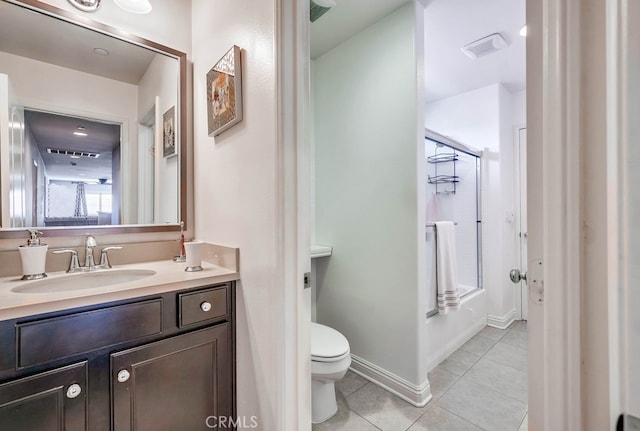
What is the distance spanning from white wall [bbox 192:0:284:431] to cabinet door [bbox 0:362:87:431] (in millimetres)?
553

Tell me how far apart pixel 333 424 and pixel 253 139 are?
152cm

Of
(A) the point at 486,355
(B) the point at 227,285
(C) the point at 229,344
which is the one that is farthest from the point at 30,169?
(A) the point at 486,355

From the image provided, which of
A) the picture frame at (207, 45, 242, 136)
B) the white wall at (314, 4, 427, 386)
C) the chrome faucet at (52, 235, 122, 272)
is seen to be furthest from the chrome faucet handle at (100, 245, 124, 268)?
the white wall at (314, 4, 427, 386)

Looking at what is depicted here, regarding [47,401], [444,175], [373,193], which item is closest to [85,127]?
[47,401]

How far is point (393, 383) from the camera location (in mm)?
1762

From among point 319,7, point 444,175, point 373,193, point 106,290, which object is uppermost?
point 319,7

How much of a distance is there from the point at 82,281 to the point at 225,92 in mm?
1088

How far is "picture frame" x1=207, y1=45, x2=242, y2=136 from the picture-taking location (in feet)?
4.08

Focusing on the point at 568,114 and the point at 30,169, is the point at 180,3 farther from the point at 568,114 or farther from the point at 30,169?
the point at 568,114

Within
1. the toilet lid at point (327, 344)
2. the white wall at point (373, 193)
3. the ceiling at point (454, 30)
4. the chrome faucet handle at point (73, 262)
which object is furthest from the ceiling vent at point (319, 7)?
the toilet lid at point (327, 344)

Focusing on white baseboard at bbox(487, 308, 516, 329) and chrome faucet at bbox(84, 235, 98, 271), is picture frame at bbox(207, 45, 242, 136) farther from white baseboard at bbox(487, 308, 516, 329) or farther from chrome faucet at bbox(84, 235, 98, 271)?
white baseboard at bbox(487, 308, 516, 329)

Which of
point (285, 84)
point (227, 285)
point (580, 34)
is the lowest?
point (227, 285)

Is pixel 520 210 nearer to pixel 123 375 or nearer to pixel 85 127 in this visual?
pixel 123 375

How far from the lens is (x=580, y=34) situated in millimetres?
422
